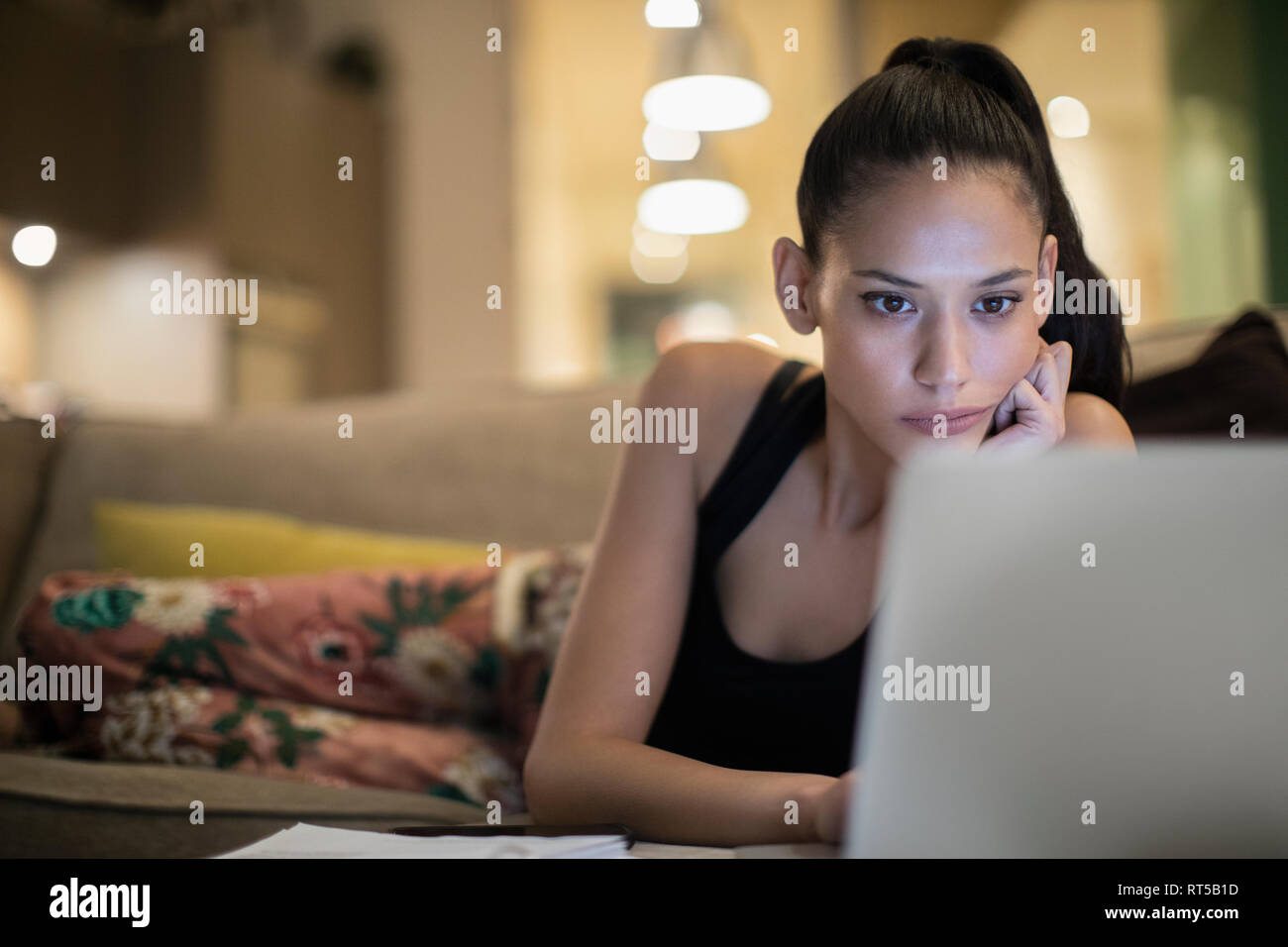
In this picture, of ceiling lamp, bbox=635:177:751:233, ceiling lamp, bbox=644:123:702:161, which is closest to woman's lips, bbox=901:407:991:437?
ceiling lamp, bbox=635:177:751:233

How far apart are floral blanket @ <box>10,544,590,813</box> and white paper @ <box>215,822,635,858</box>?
23.1 inches

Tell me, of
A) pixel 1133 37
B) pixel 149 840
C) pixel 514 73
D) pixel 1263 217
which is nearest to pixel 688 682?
pixel 149 840

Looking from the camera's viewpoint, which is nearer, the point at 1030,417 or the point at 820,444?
the point at 1030,417

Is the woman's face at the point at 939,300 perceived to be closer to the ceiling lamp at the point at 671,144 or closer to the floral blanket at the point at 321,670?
the floral blanket at the point at 321,670

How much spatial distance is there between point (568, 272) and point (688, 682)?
5019 mm

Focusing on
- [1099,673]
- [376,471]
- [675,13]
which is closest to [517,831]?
[1099,673]

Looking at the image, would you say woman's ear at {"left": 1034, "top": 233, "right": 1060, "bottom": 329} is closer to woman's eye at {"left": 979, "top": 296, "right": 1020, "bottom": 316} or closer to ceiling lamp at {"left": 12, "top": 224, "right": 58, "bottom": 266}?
woman's eye at {"left": 979, "top": 296, "right": 1020, "bottom": 316}

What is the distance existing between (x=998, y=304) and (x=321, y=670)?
34.5 inches

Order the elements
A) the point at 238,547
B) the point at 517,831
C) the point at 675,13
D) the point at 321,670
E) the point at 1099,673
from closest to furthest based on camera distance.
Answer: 1. the point at 1099,673
2. the point at 517,831
3. the point at 321,670
4. the point at 238,547
5. the point at 675,13

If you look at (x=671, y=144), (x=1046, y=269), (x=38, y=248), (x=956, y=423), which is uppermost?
(x=671, y=144)

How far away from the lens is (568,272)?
5.67 metres

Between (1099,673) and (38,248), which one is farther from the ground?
(38,248)

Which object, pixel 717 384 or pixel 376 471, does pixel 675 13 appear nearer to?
pixel 376 471

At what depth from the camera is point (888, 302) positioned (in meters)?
0.62
